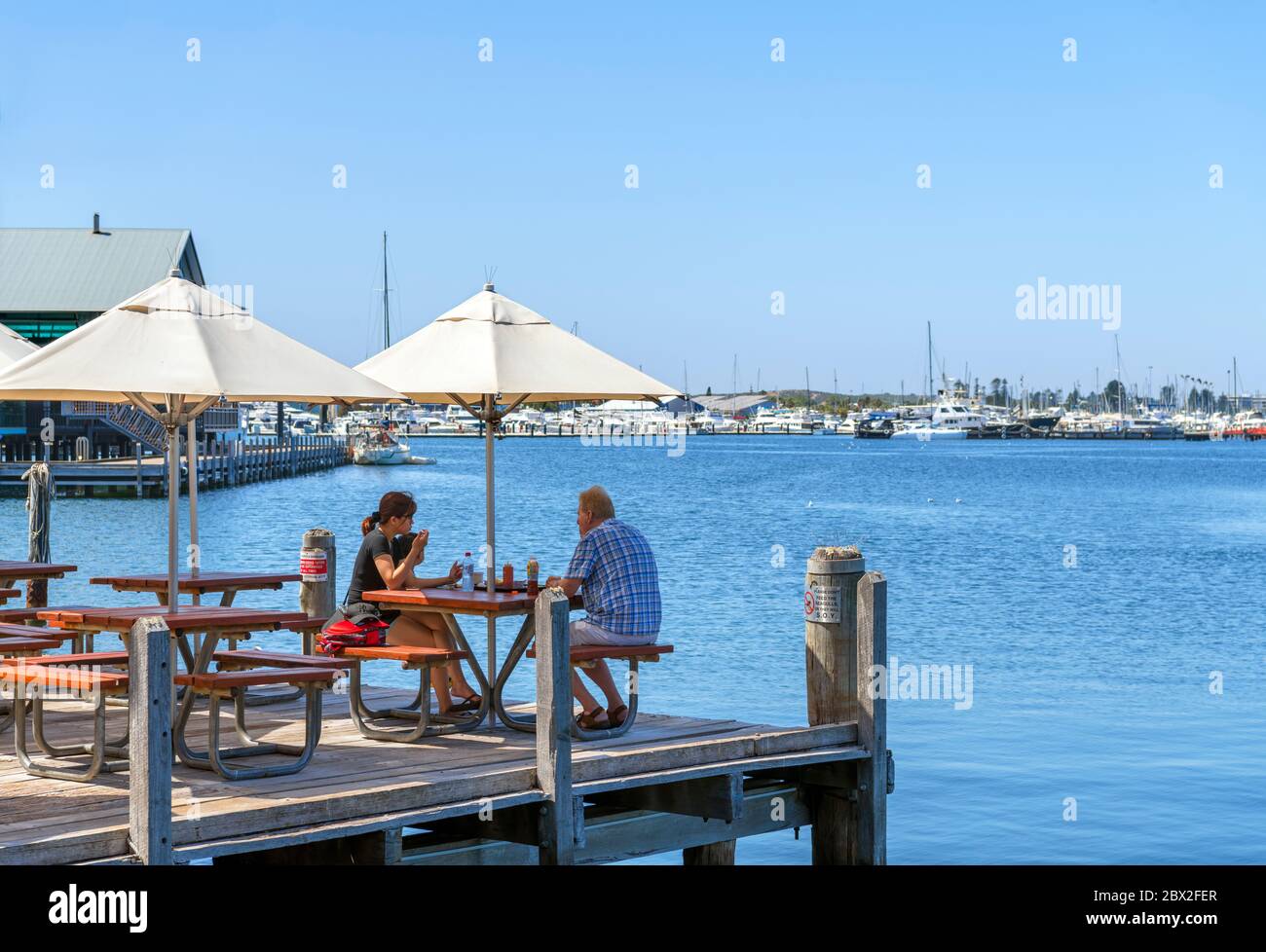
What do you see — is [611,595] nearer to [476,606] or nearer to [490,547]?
[476,606]

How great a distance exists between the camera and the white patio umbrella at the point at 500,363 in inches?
407

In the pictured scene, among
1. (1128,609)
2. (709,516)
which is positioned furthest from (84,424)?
(1128,609)

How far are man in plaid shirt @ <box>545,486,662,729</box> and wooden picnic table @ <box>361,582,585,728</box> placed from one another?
213 millimetres

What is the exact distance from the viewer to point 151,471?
64000 mm

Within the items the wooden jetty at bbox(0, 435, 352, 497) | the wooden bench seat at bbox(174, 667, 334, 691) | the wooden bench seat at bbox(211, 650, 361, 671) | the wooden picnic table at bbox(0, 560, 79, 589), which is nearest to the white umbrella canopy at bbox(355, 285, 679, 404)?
the wooden bench seat at bbox(211, 650, 361, 671)

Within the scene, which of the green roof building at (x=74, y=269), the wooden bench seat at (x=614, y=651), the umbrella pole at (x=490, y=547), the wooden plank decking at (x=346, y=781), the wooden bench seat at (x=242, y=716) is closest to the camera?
the wooden plank decking at (x=346, y=781)

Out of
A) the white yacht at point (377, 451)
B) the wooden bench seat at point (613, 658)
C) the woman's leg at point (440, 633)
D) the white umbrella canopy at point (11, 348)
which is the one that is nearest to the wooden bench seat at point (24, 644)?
the woman's leg at point (440, 633)

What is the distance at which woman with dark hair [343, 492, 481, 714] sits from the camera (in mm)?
10141

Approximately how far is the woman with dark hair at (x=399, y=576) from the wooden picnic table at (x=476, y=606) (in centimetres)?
8

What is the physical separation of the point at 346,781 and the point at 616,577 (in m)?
2.34

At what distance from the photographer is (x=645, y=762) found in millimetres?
8969

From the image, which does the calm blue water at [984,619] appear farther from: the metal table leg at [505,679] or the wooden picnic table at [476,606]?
the wooden picnic table at [476,606]

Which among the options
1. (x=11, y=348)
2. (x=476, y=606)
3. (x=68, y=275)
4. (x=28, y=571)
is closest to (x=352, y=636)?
(x=476, y=606)
